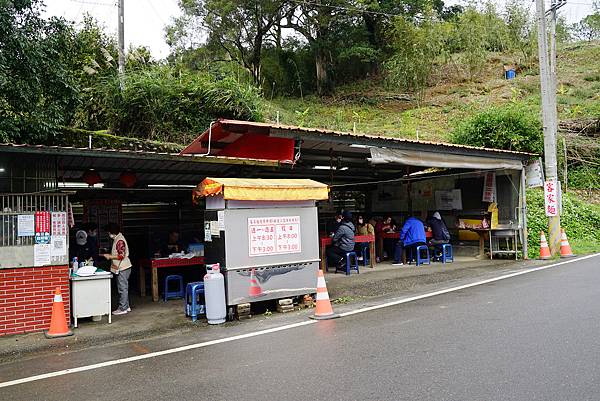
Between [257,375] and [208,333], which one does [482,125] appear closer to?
[208,333]

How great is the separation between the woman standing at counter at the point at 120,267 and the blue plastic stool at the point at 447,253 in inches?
351

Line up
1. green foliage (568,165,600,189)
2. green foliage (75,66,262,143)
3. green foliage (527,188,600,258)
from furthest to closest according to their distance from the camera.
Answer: green foliage (568,165,600,189), green foliage (75,66,262,143), green foliage (527,188,600,258)

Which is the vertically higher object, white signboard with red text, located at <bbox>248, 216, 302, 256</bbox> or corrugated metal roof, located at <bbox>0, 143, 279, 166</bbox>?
corrugated metal roof, located at <bbox>0, 143, 279, 166</bbox>

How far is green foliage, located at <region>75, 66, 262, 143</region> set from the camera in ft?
54.0

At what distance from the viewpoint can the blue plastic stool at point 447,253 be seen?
46.9ft

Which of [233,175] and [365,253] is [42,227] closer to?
[233,175]

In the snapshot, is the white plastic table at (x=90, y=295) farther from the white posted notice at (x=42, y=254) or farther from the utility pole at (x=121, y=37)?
the utility pole at (x=121, y=37)

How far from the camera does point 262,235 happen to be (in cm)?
841

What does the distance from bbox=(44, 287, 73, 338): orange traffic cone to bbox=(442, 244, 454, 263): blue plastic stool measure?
10.2 meters

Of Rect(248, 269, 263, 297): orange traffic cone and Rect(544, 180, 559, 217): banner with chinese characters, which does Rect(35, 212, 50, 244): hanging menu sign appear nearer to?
Rect(248, 269, 263, 297): orange traffic cone

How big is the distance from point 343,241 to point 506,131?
1072cm

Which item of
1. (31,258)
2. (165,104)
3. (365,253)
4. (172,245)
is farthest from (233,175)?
(165,104)

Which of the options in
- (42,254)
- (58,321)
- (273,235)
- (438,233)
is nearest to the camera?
(58,321)

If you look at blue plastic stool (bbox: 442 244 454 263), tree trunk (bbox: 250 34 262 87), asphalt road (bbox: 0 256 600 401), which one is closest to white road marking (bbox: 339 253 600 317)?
asphalt road (bbox: 0 256 600 401)
